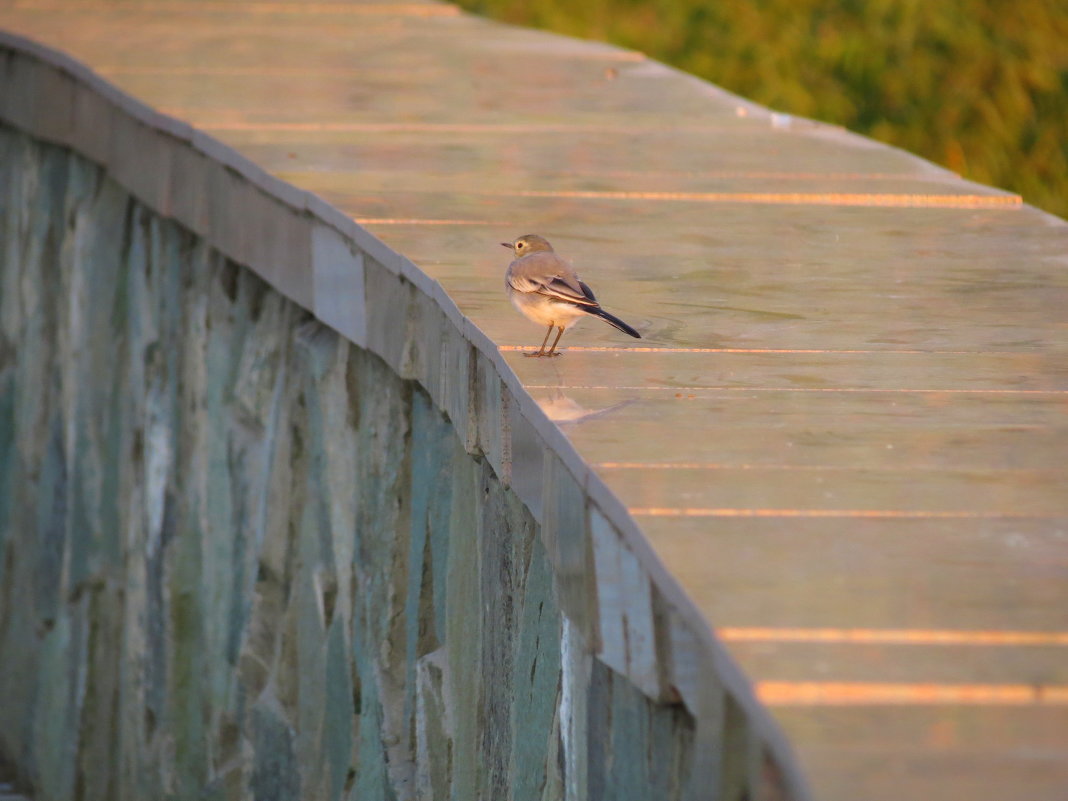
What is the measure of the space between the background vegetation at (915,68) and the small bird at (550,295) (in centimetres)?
533

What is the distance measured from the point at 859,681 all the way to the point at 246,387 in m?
3.91

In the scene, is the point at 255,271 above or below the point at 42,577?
above

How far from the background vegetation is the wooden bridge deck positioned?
2.03 m

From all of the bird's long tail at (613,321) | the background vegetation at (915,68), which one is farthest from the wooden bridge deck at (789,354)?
the background vegetation at (915,68)

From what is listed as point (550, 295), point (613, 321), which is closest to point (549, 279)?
point (550, 295)

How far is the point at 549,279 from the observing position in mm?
3355

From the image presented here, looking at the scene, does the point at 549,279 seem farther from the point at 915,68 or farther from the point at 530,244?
the point at 915,68

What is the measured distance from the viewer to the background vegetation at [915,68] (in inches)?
356

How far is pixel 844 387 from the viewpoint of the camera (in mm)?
3283

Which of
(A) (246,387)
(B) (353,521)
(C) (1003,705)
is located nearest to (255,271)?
(A) (246,387)

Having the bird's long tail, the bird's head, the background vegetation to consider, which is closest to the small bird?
the bird's long tail

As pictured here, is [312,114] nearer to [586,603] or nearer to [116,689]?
[116,689]

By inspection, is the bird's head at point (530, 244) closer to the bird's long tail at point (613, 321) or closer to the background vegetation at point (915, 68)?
the bird's long tail at point (613, 321)

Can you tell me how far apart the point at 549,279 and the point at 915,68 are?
6.71 meters
